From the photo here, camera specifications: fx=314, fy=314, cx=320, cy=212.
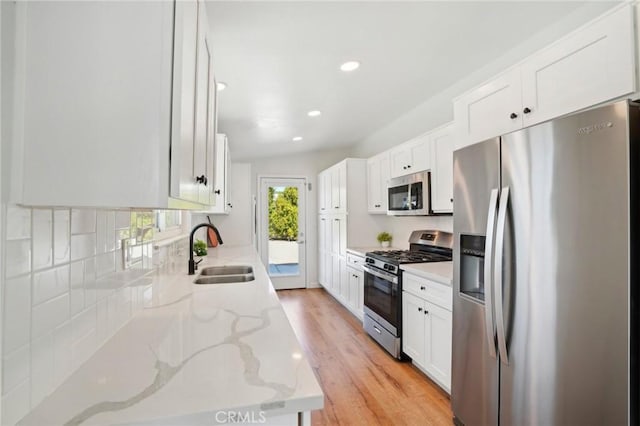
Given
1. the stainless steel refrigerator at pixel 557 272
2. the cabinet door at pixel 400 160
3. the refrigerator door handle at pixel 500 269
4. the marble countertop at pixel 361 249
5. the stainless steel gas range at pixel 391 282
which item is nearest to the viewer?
the stainless steel refrigerator at pixel 557 272

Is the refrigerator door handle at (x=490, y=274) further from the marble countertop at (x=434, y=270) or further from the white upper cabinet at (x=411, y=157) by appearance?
the white upper cabinet at (x=411, y=157)

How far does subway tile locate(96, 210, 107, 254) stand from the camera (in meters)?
0.96

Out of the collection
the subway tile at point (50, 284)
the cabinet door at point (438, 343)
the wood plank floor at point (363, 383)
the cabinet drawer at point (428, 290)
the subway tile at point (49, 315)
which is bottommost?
the wood plank floor at point (363, 383)

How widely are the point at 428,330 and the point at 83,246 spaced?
7.84 feet

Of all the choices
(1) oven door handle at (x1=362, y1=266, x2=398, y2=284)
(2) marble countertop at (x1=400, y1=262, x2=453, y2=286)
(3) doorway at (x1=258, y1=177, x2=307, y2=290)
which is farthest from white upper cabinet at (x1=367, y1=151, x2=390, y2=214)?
(3) doorway at (x1=258, y1=177, x2=307, y2=290)

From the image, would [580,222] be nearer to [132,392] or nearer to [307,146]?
[132,392]

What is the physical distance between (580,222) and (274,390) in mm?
1267

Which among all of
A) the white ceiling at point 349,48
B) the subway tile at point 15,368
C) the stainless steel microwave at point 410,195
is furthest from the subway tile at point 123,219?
the stainless steel microwave at point 410,195

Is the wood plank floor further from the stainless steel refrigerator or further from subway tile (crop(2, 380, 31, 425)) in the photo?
subway tile (crop(2, 380, 31, 425))

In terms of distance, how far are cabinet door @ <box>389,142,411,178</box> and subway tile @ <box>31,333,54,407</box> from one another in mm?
3183

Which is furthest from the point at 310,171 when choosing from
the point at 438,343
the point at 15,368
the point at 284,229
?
the point at 15,368

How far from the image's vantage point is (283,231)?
19.4 ft

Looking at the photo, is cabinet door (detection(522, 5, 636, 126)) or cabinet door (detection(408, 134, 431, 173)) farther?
cabinet door (detection(408, 134, 431, 173))

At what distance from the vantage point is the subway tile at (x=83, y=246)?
83cm
